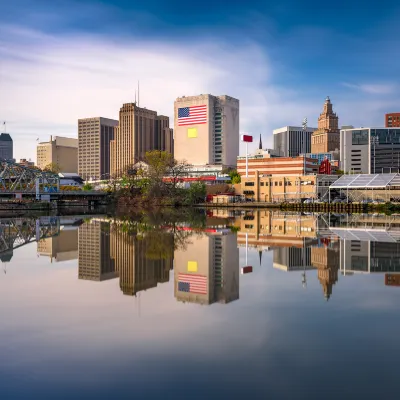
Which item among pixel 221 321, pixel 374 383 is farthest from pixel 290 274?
pixel 374 383

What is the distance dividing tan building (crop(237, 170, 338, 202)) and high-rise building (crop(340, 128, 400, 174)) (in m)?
87.4

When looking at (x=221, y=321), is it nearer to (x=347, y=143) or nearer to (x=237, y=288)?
(x=237, y=288)

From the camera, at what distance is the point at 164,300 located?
13.5m

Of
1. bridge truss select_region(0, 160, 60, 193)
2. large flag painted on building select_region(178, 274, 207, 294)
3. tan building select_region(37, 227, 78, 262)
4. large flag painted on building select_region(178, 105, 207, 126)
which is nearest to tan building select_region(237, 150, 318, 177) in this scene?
bridge truss select_region(0, 160, 60, 193)

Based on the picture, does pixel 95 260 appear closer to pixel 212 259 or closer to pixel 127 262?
pixel 127 262

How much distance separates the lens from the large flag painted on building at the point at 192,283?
14.8 metres

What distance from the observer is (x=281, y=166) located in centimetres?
10450

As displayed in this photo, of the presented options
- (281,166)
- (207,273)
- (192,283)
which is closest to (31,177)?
(281,166)

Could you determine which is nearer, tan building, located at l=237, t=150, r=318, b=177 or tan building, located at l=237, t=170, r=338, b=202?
tan building, located at l=237, t=170, r=338, b=202

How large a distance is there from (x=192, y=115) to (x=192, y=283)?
167 metres

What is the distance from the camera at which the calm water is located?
7742 mm

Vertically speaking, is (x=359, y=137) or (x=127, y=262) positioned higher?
(x=359, y=137)

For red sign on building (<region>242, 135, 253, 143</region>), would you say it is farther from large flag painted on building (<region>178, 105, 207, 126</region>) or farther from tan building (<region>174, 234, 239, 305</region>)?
tan building (<region>174, 234, 239, 305</region>)

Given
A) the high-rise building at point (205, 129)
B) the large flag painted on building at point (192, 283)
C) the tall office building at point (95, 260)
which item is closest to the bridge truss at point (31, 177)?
the high-rise building at point (205, 129)
